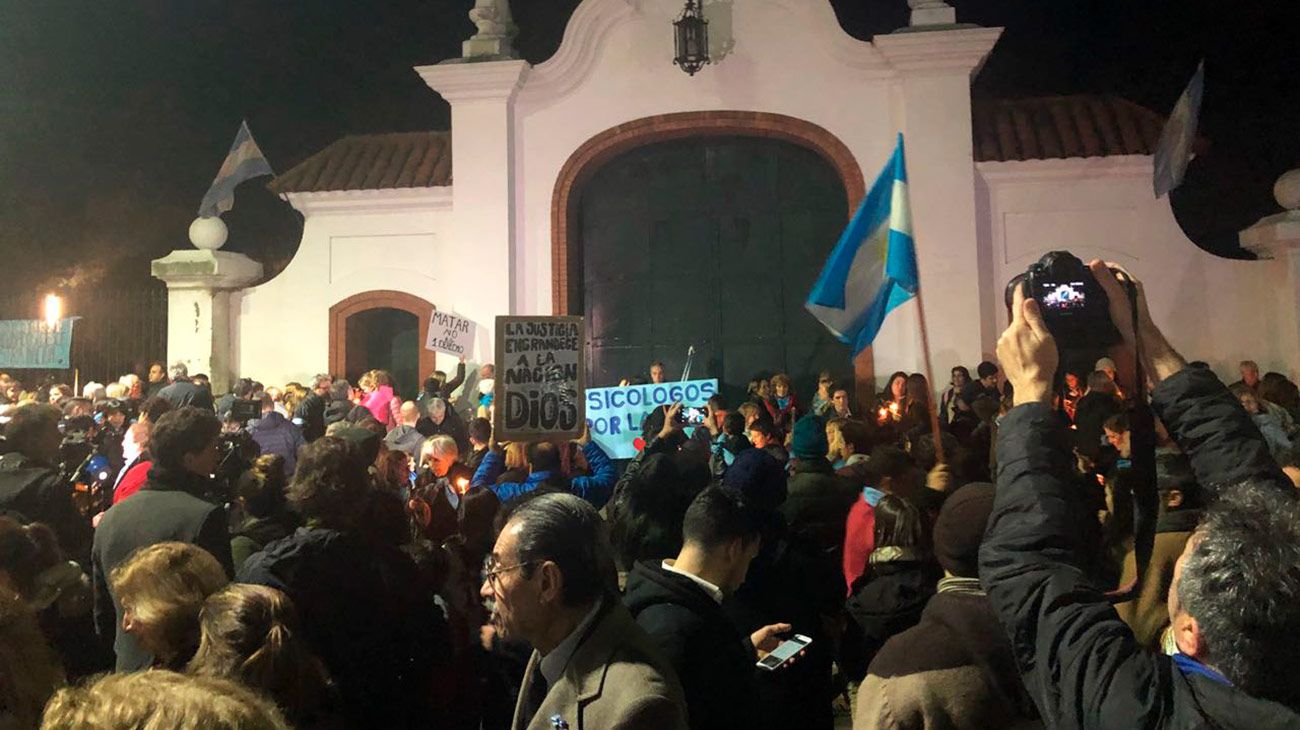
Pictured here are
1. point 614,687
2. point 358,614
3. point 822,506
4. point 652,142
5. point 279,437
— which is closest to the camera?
point 614,687

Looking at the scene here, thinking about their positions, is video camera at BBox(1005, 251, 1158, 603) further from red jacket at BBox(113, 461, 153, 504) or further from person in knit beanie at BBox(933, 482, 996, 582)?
red jacket at BBox(113, 461, 153, 504)

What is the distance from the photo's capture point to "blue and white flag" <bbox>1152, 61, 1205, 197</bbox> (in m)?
11.5

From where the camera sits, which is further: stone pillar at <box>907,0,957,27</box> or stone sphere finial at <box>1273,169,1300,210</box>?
stone pillar at <box>907,0,957,27</box>

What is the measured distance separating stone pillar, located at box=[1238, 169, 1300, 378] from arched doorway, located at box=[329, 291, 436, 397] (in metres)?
10.9

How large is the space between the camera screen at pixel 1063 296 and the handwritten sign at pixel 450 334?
36.1 ft

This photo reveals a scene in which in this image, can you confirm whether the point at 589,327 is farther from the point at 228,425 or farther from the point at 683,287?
the point at 228,425

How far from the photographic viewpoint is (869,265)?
27.9 feet

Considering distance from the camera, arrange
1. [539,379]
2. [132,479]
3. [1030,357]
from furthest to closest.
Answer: [539,379]
[132,479]
[1030,357]

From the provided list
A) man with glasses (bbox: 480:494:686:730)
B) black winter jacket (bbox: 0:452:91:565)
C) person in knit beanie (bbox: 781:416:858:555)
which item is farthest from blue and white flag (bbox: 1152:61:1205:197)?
black winter jacket (bbox: 0:452:91:565)

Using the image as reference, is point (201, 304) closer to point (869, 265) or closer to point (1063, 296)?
point (869, 265)

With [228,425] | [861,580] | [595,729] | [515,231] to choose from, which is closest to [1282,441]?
[861,580]

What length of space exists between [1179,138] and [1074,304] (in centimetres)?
1100

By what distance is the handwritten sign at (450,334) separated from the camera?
1284 centimetres

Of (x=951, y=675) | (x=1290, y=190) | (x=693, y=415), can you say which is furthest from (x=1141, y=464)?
(x=1290, y=190)
